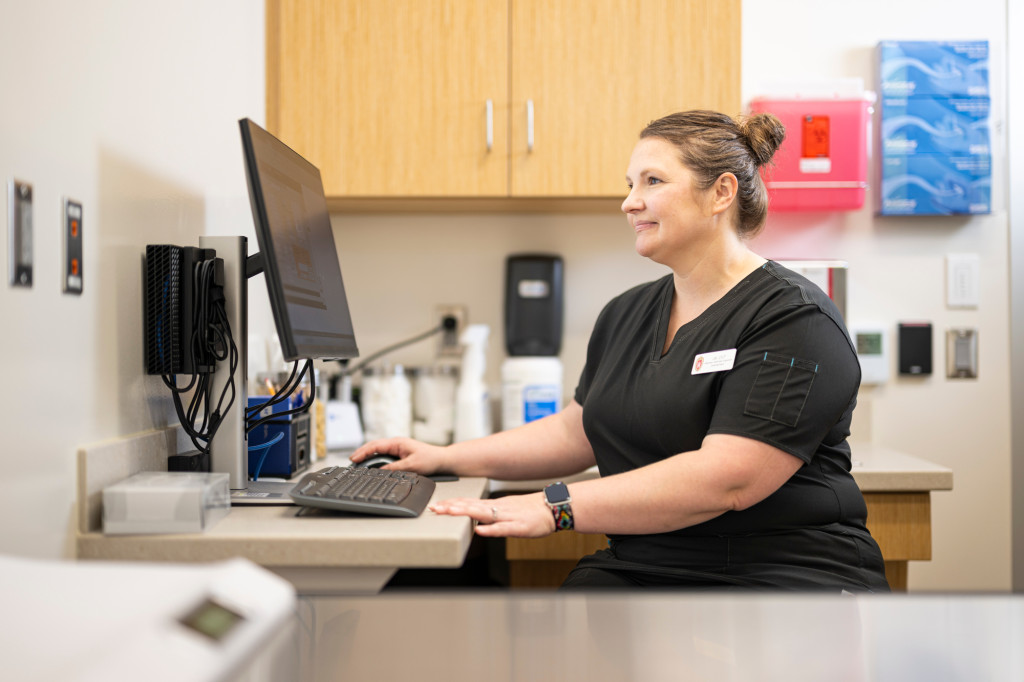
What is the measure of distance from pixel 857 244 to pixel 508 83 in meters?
1.16

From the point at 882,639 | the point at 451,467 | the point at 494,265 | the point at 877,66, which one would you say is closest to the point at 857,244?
the point at 877,66

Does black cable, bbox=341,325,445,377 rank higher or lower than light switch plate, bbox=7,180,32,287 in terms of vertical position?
lower

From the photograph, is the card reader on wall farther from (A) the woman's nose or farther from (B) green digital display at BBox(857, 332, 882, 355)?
(A) the woman's nose

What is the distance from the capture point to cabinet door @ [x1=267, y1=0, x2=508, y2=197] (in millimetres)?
2100

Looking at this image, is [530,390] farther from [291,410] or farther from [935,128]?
[935,128]

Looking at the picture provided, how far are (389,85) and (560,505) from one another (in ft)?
4.45

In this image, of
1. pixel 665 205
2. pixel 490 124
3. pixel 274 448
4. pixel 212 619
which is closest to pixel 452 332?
pixel 490 124

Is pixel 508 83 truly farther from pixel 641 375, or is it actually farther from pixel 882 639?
pixel 882 639

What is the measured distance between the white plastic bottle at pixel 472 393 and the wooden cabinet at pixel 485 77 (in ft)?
1.58

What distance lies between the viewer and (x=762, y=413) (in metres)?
1.19

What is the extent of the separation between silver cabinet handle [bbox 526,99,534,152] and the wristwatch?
1163 millimetres

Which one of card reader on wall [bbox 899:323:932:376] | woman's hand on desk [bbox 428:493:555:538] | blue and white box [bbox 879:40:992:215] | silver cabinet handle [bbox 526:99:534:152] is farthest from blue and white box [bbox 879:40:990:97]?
woman's hand on desk [bbox 428:493:555:538]

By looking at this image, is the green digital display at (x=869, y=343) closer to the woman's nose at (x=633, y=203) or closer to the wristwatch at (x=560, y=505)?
the woman's nose at (x=633, y=203)

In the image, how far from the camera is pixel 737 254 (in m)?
1.44
